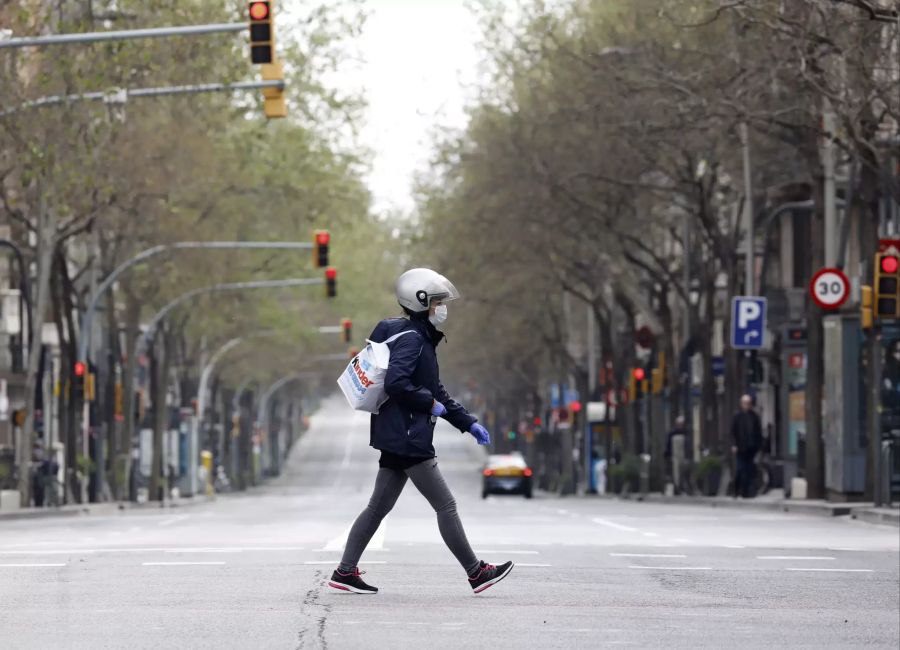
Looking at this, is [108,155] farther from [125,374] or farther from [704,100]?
[125,374]

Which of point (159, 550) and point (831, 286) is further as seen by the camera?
point (831, 286)

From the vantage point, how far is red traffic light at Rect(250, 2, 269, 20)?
23.8 metres

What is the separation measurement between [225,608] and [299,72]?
3791cm

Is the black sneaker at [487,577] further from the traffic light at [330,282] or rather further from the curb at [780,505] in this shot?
the traffic light at [330,282]

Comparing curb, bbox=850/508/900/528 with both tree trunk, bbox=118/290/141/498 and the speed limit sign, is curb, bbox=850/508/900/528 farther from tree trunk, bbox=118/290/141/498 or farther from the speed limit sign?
tree trunk, bbox=118/290/141/498

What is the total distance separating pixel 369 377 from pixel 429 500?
0.84 metres

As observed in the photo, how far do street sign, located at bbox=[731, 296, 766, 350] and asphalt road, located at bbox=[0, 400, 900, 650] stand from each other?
19.1 meters

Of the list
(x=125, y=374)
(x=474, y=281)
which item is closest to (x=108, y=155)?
(x=125, y=374)

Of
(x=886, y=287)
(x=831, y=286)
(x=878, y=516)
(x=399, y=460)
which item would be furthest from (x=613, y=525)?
(x=399, y=460)

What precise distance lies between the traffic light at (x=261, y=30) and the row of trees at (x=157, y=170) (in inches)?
279

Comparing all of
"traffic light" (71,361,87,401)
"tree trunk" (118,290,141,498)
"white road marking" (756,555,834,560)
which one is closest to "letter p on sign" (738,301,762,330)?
"traffic light" (71,361,87,401)

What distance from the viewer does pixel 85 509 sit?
1834 inches

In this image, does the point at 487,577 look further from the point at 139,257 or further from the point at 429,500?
the point at 139,257

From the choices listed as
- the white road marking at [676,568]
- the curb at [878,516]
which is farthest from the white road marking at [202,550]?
the curb at [878,516]
